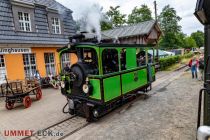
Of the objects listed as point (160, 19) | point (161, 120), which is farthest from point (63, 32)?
point (160, 19)

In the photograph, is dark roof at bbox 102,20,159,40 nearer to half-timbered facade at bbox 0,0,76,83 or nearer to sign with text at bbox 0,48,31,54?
half-timbered facade at bbox 0,0,76,83

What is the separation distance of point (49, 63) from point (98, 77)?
9.52 m

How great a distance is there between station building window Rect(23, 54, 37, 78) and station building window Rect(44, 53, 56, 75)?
1.11 meters

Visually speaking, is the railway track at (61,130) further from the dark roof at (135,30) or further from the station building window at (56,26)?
the dark roof at (135,30)

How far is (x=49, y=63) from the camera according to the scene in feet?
46.6

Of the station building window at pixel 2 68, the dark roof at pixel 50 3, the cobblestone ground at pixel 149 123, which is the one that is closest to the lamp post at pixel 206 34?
the cobblestone ground at pixel 149 123

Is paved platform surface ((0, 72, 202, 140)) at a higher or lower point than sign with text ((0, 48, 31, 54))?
lower

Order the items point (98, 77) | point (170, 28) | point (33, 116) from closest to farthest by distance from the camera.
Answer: point (98, 77), point (33, 116), point (170, 28)

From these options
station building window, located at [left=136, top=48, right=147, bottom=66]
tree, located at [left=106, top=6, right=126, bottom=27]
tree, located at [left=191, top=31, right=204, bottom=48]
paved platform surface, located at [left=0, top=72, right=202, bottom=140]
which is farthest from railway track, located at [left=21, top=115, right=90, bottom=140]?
tree, located at [left=191, top=31, right=204, bottom=48]

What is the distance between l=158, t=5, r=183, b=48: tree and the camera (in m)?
42.8

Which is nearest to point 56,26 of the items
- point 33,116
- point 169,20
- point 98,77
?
point 33,116

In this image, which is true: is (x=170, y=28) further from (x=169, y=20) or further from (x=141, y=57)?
(x=141, y=57)

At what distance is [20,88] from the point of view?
27.3 feet

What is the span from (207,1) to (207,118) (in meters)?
2.13
